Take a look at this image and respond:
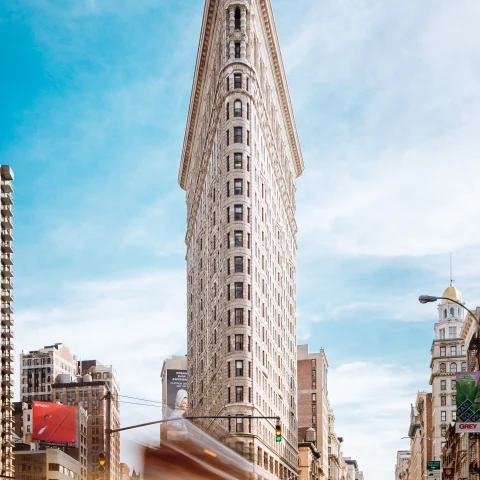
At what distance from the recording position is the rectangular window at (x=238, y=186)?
103m

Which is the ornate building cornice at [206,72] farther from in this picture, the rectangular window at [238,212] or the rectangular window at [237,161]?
the rectangular window at [238,212]

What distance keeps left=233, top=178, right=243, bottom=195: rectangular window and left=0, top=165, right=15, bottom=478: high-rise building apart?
68.1 meters

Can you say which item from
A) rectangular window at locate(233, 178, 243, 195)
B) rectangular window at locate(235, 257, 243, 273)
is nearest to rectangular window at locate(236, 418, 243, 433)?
rectangular window at locate(235, 257, 243, 273)

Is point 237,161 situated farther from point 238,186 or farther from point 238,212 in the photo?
point 238,212

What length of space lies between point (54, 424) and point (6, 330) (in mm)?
42393

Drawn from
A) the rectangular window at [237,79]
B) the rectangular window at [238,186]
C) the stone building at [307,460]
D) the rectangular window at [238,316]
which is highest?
the rectangular window at [237,79]

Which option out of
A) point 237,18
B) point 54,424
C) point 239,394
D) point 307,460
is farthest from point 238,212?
point 54,424

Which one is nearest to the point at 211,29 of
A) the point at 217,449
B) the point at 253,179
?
the point at 253,179

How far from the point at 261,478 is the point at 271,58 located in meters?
57.7

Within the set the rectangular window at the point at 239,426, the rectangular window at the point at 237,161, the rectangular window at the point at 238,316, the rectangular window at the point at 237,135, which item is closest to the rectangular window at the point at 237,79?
the rectangular window at the point at 237,135

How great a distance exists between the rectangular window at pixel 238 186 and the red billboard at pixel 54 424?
101339 mm

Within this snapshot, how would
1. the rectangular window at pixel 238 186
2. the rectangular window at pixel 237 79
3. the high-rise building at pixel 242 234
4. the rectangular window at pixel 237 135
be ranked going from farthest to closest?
1. the rectangular window at pixel 237 79
2. the rectangular window at pixel 237 135
3. the rectangular window at pixel 238 186
4. the high-rise building at pixel 242 234

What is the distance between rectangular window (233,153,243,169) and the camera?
338ft

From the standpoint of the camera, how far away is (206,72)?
410 ft
